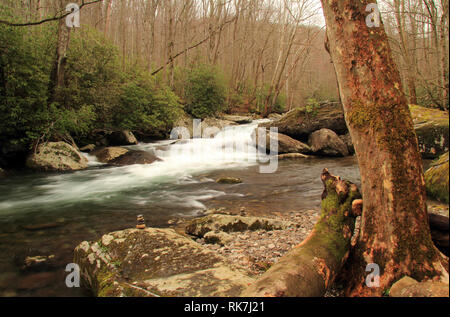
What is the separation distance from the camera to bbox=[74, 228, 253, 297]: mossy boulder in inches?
98.2

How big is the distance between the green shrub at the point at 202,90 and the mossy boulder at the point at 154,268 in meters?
18.9

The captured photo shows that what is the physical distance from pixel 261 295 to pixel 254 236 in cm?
252

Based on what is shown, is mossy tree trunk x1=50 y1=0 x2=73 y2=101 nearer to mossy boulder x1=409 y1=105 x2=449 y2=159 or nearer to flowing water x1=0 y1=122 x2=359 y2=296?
flowing water x1=0 y1=122 x2=359 y2=296

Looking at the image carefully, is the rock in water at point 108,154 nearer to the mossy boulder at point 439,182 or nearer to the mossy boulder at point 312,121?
the mossy boulder at point 312,121

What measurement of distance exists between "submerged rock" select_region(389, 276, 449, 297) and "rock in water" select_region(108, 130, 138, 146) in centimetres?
1504

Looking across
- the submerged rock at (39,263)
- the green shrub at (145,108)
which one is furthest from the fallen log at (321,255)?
the green shrub at (145,108)

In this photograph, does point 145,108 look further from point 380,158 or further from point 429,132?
point 380,158

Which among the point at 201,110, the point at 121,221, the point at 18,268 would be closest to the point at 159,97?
the point at 201,110

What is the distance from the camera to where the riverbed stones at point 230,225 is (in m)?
4.75

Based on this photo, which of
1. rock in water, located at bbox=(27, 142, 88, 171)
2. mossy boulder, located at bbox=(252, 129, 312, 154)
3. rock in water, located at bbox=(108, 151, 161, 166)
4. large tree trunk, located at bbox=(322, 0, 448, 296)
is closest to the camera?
large tree trunk, located at bbox=(322, 0, 448, 296)

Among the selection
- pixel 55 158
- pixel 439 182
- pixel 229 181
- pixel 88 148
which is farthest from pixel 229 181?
pixel 88 148

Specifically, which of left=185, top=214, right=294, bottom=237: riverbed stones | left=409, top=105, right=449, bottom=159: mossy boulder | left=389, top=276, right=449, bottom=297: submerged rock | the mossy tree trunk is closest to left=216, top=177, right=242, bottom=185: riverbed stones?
left=185, top=214, right=294, bottom=237: riverbed stones

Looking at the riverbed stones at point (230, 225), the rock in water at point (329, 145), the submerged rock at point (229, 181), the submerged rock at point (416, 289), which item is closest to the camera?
the submerged rock at point (416, 289)

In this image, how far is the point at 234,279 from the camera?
261 centimetres
